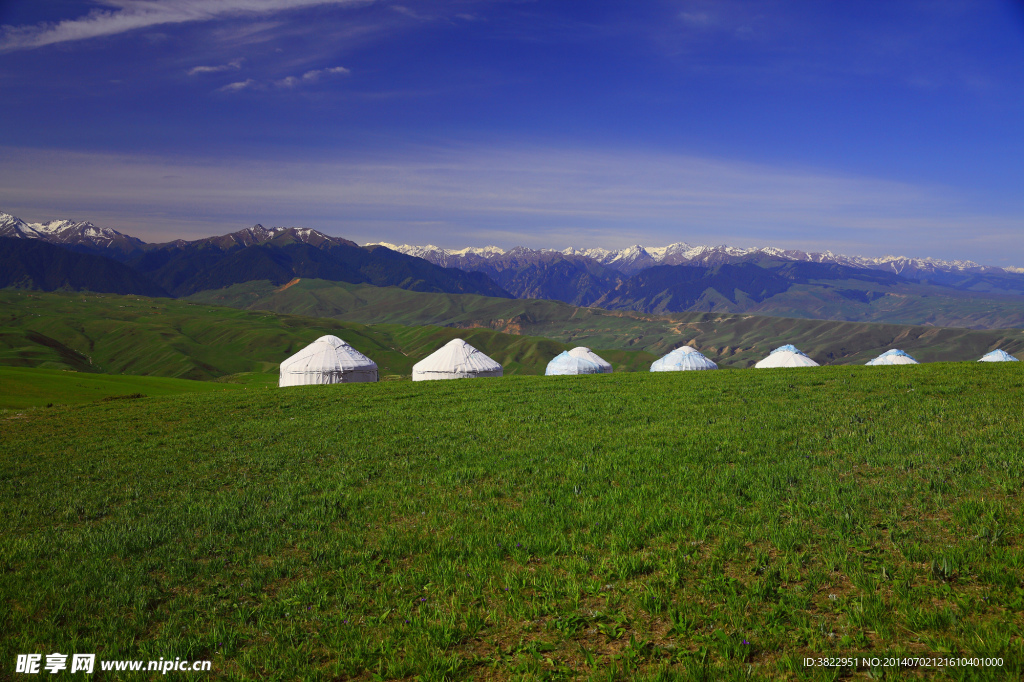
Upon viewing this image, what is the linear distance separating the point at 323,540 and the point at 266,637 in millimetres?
2628

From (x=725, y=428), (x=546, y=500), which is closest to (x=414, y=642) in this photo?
(x=546, y=500)

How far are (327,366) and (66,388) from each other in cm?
2218

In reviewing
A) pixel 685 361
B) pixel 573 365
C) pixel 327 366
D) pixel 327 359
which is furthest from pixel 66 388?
pixel 685 361

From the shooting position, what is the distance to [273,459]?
601 inches

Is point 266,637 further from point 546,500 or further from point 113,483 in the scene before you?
point 113,483

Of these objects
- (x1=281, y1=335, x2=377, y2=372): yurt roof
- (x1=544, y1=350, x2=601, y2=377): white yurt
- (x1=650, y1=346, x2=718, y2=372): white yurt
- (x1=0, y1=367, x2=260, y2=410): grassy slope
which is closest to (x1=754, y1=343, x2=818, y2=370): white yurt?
(x1=650, y1=346, x2=718, y2=372): white yurt

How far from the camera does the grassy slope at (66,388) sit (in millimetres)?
40441

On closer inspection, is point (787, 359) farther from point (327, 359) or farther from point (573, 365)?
point (327, 359)

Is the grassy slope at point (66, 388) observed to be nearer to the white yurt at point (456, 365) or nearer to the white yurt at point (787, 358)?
the white yurt at point (456, 365)

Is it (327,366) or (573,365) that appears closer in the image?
(327,366)

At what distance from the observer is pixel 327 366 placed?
57.8m

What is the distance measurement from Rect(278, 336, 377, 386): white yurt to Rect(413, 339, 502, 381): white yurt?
613 cm

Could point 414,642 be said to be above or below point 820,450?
below

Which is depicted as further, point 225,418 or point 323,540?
point 225,418
